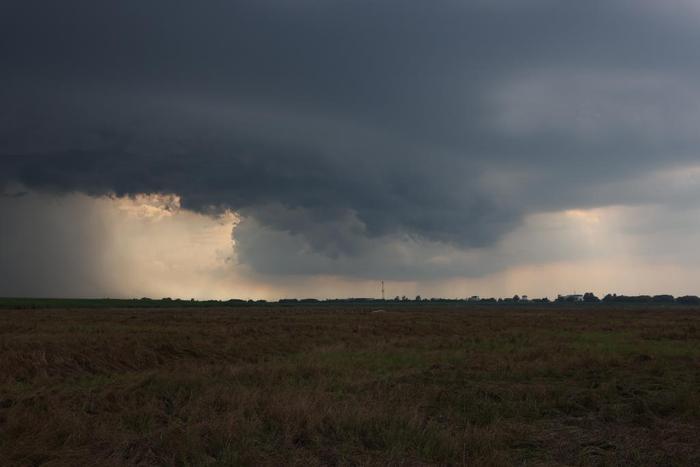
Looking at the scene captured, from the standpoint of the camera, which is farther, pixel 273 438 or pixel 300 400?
pixel 300 400

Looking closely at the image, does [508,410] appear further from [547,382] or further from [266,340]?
[266,340]

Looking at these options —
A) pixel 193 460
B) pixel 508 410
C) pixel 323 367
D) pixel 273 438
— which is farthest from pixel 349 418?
pixel 323 367

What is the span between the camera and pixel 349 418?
11.6 meters

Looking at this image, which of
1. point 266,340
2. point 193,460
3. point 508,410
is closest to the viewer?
point 193,460

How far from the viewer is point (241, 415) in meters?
11.8

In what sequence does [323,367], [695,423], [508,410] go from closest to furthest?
1. [695,423]
2. [508,410]
3. [323,367]

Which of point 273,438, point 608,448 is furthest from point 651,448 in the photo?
point 273,438

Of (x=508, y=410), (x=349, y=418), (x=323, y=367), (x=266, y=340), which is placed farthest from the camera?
(x=266, y=340)

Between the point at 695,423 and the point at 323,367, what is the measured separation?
11743mm

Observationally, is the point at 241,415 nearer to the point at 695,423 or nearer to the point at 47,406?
the point at 47,406

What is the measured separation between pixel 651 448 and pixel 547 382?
797cm

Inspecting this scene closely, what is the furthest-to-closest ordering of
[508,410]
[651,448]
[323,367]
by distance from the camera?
[323,367]
[508,410]
[651,448]

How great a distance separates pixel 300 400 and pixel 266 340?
782 inches

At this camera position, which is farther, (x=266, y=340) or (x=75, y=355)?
(x=266, y=340)
